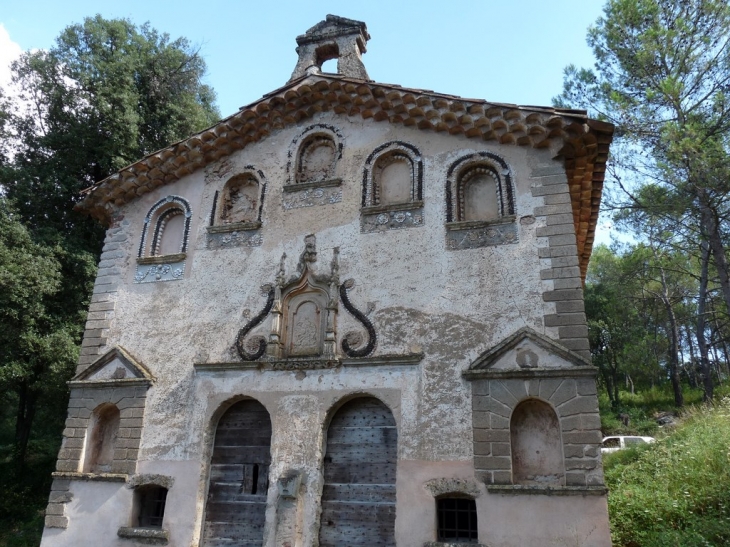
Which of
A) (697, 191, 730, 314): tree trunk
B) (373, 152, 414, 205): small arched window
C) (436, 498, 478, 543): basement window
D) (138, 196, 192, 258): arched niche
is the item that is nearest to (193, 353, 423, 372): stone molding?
(436, 498, 478, 543): basement window

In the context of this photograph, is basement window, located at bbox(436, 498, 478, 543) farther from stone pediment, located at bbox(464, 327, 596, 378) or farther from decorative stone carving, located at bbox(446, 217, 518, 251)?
decorative stone carving, located at bbox(446, 217, 518, 251)

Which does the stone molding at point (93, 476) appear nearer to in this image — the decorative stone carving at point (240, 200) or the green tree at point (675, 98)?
the decorative stone carving at point (240, 200)

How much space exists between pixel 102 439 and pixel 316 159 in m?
6.57

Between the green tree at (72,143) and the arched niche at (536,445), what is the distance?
13.1m

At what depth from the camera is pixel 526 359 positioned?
325 inches

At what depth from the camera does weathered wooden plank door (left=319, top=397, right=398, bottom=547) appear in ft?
27.5

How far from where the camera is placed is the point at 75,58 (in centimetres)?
1934

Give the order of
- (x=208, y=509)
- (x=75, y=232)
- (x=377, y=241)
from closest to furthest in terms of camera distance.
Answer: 1. (x=208, y=509)
2. (x=377, y=241)
3. (x=75, y=232)

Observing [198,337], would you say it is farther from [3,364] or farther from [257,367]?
[3,364]

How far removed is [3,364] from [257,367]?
10.4 m

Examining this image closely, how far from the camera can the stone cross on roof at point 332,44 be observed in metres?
12.4

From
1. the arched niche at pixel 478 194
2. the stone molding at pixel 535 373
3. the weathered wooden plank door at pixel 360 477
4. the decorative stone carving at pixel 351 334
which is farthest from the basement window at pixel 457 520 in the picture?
the arched niche at pixel 478 194

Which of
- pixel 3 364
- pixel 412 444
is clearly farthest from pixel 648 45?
pixel 3 364

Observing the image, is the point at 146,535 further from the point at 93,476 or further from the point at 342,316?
the point at 342,316
